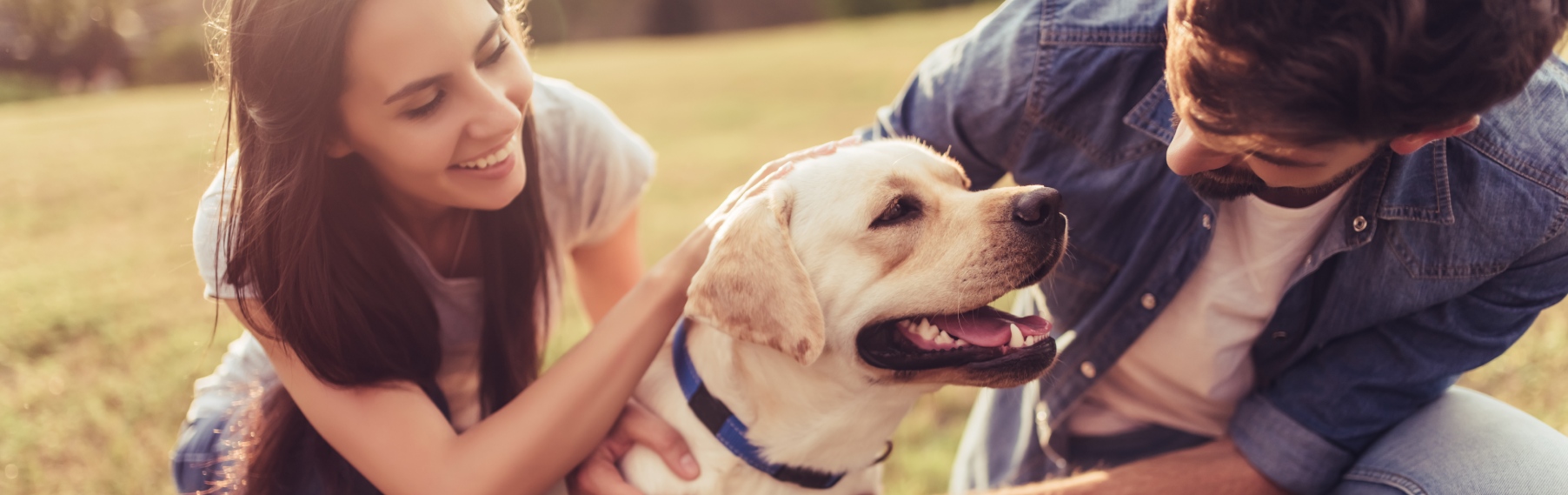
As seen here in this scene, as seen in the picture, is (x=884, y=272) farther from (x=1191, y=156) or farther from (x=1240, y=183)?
(x=1240, y=183)

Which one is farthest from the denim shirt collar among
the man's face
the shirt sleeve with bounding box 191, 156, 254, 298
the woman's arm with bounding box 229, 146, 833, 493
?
the shirt sleeve with bounding box 191, 156, 254, 298

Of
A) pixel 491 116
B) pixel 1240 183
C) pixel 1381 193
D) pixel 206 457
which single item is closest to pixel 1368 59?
pixel 1240 183

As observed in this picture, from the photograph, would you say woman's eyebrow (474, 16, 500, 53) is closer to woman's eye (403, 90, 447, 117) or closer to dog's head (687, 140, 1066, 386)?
woman's eye (403, 90, 447, 117)

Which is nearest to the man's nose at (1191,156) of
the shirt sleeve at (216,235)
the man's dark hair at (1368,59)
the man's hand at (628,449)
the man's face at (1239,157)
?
the man's face at (1239,157)

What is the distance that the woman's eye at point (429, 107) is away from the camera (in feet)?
7.43

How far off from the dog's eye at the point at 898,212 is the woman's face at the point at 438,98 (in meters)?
0.95

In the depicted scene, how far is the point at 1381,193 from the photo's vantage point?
236cm

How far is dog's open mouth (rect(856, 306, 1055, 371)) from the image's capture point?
2215mm

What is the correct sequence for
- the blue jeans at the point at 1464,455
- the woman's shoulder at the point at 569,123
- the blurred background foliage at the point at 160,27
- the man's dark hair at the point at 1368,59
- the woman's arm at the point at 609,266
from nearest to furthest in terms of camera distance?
the man's dark hair at the point at 1368,59
the blue jeans at the point at 1464,455
the woman's shoulder at the point at 569,123
the woman's arm at the point at 609,266
the blurred background foliage at the point at 160,27

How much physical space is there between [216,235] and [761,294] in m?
1.45

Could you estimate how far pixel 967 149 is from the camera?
9.32 ft

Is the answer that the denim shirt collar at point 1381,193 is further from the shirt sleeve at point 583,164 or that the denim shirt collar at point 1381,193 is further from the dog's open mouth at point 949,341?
the shirt sleeve at point 583,164

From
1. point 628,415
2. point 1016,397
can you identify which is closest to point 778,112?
point 1016,397

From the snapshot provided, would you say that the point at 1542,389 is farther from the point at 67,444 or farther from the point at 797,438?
the point at 67,444
